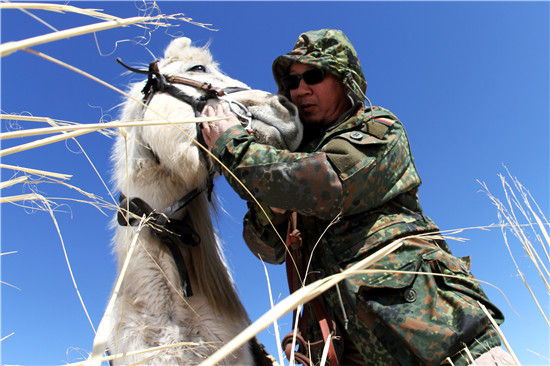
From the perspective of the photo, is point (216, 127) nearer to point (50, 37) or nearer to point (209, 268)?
point (209, 268)

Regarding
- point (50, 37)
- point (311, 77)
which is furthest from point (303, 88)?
point (50, 37)

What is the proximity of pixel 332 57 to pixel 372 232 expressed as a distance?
2.88ft

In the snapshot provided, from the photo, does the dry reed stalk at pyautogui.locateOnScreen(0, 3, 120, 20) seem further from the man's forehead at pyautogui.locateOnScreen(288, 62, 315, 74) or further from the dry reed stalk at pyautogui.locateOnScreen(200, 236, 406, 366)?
the man's forehead at pyautogui.locateOnScreen(288, 62, 315, 74)

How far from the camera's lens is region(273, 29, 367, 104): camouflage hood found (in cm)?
192

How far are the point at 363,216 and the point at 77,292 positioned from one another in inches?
44.5

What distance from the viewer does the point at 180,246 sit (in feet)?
6.05

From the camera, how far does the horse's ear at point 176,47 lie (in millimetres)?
2422

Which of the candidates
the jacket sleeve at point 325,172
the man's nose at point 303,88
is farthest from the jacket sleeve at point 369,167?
the man's nose at point 303,88

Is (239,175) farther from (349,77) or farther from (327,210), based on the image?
(349,77)

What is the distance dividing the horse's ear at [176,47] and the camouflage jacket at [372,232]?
1.04 meters

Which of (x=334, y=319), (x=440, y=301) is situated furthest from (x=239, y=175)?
(x=440, y=301)

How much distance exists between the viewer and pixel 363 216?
168cm

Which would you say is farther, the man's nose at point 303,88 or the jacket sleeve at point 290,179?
the man's nose at point 303,88

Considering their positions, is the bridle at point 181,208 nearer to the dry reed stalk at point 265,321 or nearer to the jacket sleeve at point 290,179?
the jacket sleeve at point 290,179
